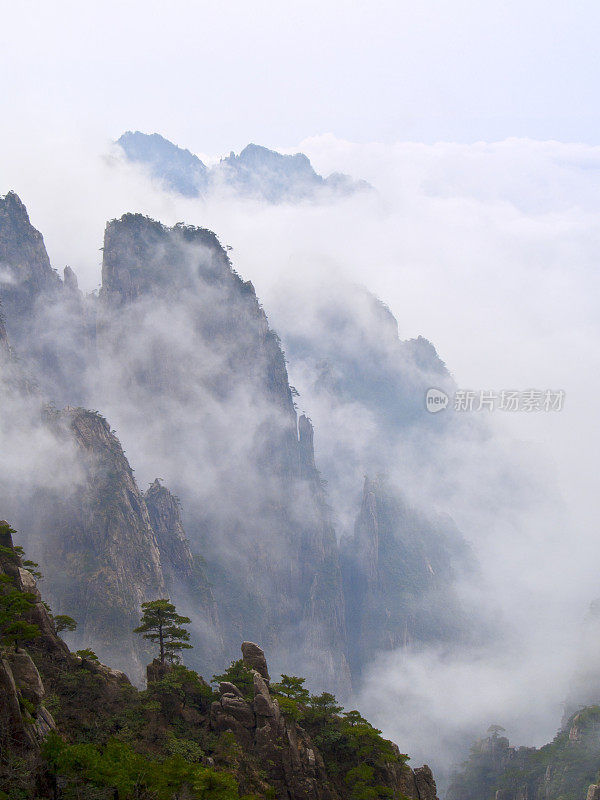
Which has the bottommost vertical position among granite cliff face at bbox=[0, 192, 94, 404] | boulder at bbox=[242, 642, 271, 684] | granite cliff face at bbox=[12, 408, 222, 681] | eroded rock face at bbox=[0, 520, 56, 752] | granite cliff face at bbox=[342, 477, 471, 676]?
eroded rock face at bbox=[0, 520, 56, 752]

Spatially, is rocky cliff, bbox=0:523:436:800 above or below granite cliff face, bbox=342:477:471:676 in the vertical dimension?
below

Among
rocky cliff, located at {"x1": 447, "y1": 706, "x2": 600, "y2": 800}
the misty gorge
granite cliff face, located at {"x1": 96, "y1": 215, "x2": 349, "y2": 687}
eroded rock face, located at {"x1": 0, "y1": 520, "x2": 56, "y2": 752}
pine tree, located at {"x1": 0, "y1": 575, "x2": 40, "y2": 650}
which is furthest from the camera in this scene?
granite cliff face, located at {"x1": 96, "y1": 215, "x2": 349, "y2": 687}

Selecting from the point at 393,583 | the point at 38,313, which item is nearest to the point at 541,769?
the point at 393,583

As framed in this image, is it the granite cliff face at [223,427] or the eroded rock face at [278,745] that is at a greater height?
the granite cliff face at [223,427]

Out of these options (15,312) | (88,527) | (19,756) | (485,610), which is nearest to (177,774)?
(19,756)

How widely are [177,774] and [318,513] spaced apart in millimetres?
113814

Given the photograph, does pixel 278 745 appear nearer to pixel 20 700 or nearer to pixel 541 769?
pixel 20 700

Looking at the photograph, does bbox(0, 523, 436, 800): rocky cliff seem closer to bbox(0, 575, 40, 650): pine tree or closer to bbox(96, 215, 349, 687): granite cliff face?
bbox(0, 575, 40, 650): pine tree

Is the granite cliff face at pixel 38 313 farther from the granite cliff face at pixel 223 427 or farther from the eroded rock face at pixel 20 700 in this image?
the eroded rock face at pixel 20 700

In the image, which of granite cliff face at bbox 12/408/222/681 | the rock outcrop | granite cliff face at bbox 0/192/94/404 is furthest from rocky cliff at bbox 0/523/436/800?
granite cliff face at bbox 0/192/94/404

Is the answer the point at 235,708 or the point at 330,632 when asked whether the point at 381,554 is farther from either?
the point at 235,708

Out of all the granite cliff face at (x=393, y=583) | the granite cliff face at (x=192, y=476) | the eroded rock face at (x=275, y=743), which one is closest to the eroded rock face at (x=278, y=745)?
the eroded rock face at (x=275, y=743)

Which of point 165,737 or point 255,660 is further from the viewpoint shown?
point 255,660

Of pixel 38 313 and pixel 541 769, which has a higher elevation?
pixel 38 313
